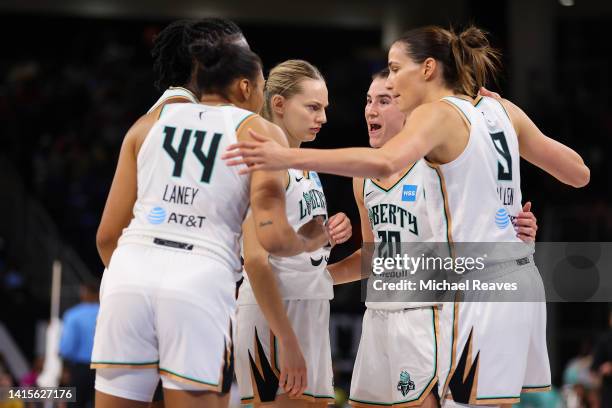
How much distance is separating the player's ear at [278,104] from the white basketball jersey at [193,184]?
1282 millimetres

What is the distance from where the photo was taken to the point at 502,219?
11.8 ft

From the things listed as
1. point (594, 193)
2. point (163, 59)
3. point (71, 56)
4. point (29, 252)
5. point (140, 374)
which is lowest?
point (140, 374)

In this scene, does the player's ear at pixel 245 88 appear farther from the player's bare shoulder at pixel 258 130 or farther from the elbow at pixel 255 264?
the elbow at pixel 255 264

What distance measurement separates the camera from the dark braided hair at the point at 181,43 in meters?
3.36

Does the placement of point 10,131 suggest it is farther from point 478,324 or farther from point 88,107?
point 478,324

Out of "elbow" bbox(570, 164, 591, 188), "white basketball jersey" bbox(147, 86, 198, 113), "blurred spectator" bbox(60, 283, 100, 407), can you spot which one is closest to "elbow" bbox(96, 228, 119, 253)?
"white basketball jersey" bbox(147, 86, 198, 113)

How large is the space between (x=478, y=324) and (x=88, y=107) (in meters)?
13.4

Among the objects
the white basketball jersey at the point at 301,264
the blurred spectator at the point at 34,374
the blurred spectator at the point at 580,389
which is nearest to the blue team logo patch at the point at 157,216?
the white basketball jersey at the point at 301,264

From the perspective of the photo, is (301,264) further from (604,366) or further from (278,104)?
(604,366)

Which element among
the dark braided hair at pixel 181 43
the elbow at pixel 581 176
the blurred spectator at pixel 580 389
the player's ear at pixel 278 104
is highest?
the player's ear at pixel 278 104

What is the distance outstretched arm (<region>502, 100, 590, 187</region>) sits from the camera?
3779 millimetres

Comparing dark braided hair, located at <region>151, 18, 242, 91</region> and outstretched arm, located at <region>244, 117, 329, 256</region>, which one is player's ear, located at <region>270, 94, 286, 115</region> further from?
outstretched arm, located at <region>244, 117, 329, 256</region>

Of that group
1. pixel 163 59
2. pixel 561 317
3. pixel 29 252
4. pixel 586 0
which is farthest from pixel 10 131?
pixel 163 59

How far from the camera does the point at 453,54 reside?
3.73 metres
